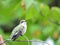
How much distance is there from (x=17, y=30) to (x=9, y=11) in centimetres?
88

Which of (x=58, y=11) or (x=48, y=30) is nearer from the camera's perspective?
(x=58, y=11)

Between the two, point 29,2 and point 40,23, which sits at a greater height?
point 40,23

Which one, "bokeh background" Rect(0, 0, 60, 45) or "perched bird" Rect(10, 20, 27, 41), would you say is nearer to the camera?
"perched bird" Rect(10, 20, 27, 41)

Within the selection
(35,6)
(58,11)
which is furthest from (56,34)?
(35,6)

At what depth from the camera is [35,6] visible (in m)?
1.65

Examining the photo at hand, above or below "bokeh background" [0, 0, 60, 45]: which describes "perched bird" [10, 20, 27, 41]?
below

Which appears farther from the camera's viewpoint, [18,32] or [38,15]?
[38,15]

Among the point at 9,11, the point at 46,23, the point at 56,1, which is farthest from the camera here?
the point at 56,1

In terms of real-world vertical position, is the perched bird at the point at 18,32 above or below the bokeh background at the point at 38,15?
below

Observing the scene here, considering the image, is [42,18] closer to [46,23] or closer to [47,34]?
[46,23]

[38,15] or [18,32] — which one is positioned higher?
[38,15]

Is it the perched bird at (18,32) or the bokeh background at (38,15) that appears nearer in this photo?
the perched bird at (18,32)

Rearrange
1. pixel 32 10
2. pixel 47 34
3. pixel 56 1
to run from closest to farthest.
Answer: pixel 32 10
pixel 47 34
pixel 56 1

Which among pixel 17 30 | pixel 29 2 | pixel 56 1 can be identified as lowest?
pixel 17 30
